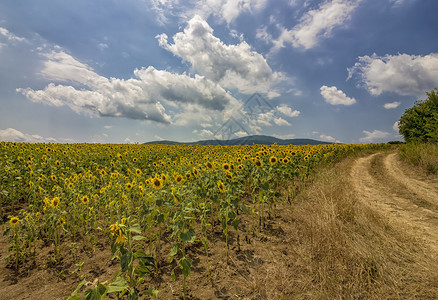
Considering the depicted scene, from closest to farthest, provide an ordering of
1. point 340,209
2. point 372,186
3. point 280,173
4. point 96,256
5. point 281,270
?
1. point 281,270
2. point 96,256
3. point 340,209
4. point 280,173
5. point 372,186

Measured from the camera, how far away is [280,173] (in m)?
7.41

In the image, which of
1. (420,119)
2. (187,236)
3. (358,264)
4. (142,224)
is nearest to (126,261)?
(187,236)

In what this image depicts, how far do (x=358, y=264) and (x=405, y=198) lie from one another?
22.4 ft

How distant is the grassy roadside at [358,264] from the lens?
305cm

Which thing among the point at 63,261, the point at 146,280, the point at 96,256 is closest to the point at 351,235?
the point at 146,280

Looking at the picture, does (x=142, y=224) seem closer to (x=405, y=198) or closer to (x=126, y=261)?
(x=126, y=261)

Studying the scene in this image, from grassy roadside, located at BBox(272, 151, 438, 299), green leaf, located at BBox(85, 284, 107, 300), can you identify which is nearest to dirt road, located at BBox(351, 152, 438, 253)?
grassy roadside, located at BBox(272, 151, 438, 299)

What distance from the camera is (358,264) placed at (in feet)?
11.4

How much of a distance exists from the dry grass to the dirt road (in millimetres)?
841

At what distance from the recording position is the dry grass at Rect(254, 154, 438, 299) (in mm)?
3045

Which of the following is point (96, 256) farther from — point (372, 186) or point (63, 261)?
point (372, 186)

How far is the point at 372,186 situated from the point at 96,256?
11343 millimetres

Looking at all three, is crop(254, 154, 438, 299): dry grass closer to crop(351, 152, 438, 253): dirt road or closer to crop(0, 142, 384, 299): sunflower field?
crop(351, 152, 438, 253): dirt road

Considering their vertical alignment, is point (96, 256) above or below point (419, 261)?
below
